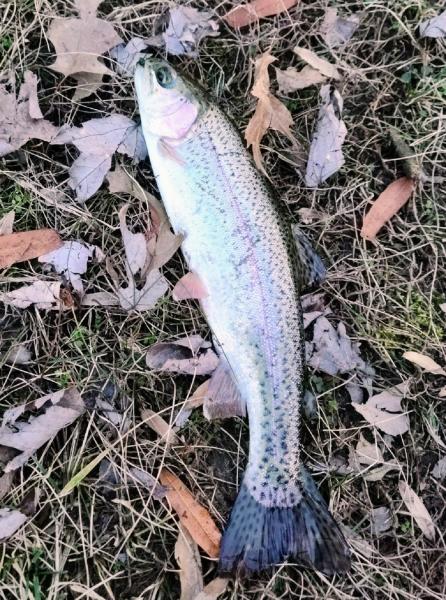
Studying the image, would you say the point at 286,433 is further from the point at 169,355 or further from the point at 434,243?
the point at 434,243

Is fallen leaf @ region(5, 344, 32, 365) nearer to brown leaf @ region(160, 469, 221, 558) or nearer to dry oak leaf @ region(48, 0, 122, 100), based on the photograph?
brown leaf @ region(160, 469, 221, 558)

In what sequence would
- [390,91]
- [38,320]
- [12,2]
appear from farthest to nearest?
[390,91]
[12,2]
[38,320]

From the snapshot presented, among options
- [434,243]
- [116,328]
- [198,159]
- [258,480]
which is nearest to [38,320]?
[116,328]

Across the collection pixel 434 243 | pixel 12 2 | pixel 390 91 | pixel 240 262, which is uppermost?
pixel 12 2

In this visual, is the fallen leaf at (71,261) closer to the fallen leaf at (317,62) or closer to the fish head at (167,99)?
the fish head at (167,99)

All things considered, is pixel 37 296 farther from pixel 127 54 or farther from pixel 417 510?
pixel 417 510

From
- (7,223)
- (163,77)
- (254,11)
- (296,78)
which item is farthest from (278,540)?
(254,11)

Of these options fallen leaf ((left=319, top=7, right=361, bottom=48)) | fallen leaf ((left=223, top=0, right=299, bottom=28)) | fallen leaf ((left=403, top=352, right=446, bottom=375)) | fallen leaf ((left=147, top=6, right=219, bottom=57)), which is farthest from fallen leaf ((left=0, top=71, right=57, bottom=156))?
fallen leaf ((left=403, top=352, right=446, bottom=375))
